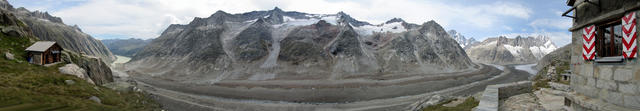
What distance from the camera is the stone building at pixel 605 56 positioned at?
725 centimetres

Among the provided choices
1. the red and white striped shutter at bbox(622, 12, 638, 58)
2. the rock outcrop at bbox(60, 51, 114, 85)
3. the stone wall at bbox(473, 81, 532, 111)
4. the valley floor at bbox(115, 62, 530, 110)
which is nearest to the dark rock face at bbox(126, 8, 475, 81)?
the valley floor at bbox(115, 62, 530, 110)

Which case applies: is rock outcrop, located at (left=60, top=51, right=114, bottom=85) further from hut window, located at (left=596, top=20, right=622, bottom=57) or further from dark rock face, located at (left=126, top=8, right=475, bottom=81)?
hut window, located at (left=596, top=20, right=622, bottom=57)

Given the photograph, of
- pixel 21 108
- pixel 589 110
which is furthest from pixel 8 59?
pixel 589 110

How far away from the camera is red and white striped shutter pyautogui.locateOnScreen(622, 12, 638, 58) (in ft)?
23.5

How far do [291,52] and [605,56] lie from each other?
75.5 meters

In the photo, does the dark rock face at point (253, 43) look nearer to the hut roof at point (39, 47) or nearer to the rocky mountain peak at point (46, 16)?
the hut roof at point (39, 47)

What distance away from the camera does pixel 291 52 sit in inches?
3214

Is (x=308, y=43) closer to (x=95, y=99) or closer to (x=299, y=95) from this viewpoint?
(x=299, y=95)

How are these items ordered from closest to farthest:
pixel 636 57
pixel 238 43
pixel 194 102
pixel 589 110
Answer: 1. pixel 636 57
2. pixel 589 110
3. pixel 194 102
4. pixel 238 43

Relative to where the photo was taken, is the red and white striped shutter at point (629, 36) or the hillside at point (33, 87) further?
the hillside at point (33, 87)

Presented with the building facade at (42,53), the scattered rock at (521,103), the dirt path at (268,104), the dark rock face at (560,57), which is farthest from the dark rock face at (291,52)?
the scattered rock at (521,103)

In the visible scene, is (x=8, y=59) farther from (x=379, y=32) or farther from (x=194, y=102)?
(x=379, y=32)

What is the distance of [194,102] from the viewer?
127 ft

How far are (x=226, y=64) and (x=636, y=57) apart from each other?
256 ft
